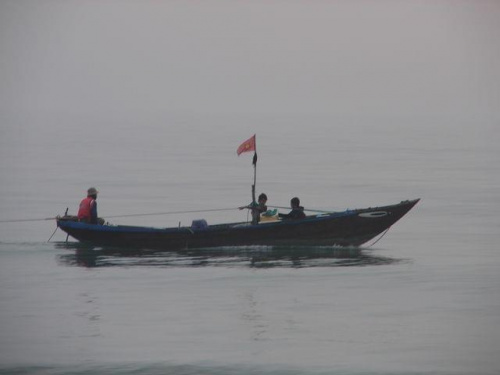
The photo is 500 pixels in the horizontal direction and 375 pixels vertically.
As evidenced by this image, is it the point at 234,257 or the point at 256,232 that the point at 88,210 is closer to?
the point at 234,257

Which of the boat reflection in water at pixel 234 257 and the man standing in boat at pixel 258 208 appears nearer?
the boat reflection in water at pixel 234 257

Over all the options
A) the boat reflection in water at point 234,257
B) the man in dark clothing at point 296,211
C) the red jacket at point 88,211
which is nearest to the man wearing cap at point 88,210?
the red jacket at point 88,211

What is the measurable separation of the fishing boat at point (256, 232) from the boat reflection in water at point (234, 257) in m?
0.18

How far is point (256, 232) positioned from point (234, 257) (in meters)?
0.85

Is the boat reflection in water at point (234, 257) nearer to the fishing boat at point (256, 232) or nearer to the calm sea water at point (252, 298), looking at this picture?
the calm sea water at point (252, 298)

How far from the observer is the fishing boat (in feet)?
114

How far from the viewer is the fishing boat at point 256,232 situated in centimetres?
3478

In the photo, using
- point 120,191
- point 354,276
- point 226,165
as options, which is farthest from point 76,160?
point 354,276

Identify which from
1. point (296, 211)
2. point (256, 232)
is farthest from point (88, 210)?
point (296, 211)

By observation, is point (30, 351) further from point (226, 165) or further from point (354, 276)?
point (226, 165)

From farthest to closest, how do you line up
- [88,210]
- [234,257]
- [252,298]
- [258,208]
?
1. [88,210]
2. [258,208]
3. [234,257]
4. [252,298]

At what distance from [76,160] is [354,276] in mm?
54327

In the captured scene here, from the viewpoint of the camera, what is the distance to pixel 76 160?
84.6 m

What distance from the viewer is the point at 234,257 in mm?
34625
